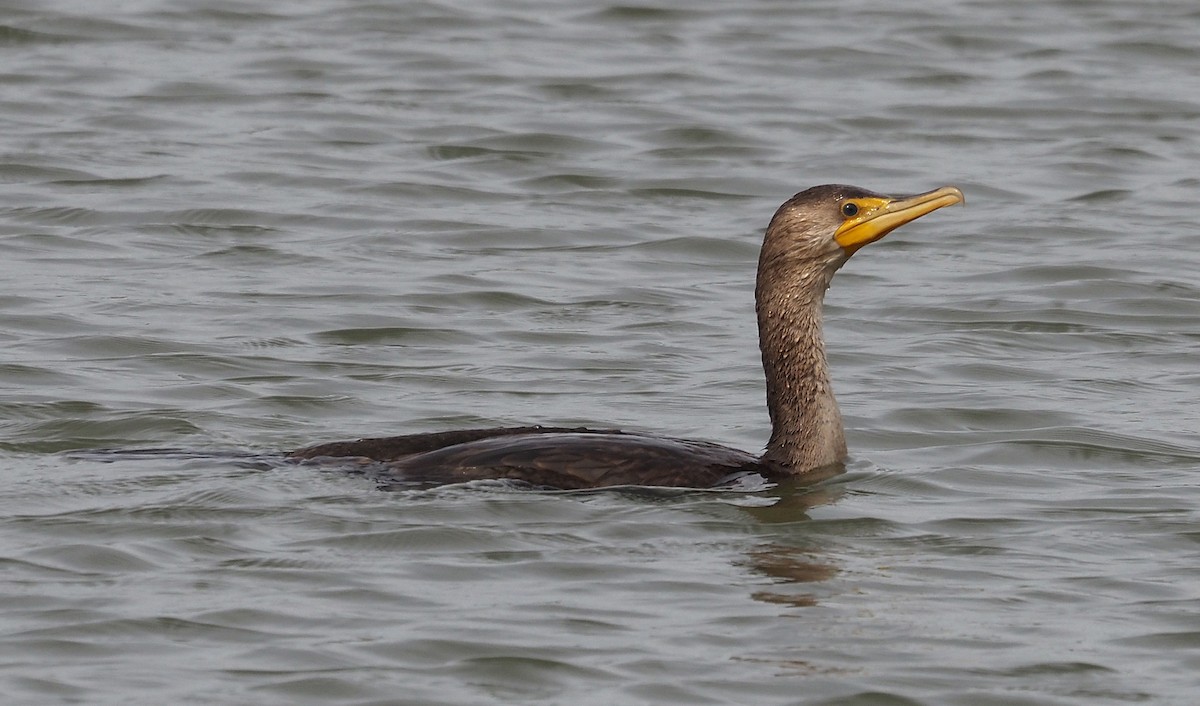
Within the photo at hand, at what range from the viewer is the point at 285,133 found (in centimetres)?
1652

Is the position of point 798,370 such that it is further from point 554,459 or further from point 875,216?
point 554,459

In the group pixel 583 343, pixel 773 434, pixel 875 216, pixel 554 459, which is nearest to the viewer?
pixel 554 459

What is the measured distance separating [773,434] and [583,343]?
2.73 metres

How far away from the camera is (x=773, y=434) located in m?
9.22

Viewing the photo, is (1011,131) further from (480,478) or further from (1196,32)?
(480,478)

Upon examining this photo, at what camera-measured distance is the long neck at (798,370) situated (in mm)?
9117

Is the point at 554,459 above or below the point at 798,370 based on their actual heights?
below

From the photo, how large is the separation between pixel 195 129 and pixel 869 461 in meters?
8.11

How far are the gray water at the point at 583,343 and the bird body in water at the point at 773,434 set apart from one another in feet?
0.42

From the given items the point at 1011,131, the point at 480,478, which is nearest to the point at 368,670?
the point at 480,478

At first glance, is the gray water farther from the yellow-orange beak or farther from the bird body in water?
the yellow-orange beak

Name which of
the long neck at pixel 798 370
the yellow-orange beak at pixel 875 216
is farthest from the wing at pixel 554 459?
the yellow-orange beak at pixel 875 216

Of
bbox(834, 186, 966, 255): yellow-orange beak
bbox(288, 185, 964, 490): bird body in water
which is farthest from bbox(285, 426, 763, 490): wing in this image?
bbox(834, 186, 966, 255): yellow-orange beak

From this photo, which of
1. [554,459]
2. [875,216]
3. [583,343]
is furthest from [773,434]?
[583,343]
